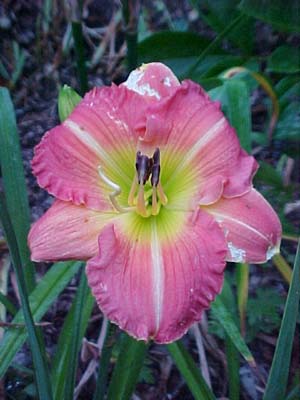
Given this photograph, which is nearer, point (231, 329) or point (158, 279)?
point (158, 279)

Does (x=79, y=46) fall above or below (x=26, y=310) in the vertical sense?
above

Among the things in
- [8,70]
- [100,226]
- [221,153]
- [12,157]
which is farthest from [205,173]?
[8,70]

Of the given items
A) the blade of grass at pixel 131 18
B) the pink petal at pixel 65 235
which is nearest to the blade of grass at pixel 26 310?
the pink petal at pixel 65 235

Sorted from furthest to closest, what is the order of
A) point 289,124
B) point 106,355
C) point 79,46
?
point 289,124 → point 79,46 → point 106,355

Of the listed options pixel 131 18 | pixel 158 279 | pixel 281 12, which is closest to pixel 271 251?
pixel 158 279

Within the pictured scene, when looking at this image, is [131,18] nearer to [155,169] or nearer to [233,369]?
[155,169]

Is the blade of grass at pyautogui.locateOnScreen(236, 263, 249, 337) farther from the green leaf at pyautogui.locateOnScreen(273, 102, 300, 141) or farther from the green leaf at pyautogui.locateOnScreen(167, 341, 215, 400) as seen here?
the green leaf at pyautogui.locateOnScreen(273, 102, 300, 141)

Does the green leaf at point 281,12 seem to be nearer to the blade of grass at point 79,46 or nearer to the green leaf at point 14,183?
the blade of grass at point 79,46
